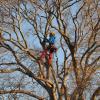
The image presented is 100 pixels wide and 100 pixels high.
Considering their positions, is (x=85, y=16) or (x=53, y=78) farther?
(x=85, y=16)

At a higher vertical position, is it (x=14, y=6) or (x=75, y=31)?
(x=14, y=6)

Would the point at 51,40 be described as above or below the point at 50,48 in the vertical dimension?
above

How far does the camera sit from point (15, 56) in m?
14.6

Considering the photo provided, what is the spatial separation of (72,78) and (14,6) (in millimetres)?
4545

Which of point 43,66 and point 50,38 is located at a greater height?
point 50,38

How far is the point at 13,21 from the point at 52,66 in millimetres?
2754

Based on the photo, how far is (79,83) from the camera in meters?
13.8

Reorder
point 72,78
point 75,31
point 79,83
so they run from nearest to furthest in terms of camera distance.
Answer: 1. point 79,83
2. point 75,31
3. point 72,78

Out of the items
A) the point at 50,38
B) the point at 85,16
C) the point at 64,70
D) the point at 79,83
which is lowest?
the point at 79,83

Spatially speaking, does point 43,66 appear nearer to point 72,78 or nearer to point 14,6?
point 72,78

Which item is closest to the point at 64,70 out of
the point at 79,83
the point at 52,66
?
the point at 52,66

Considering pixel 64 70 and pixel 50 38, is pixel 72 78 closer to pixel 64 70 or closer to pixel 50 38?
pixel 64 70

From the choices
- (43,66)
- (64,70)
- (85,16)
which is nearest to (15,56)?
(43,66)

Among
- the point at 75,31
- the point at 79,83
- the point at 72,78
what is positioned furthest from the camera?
the point at 72,78
